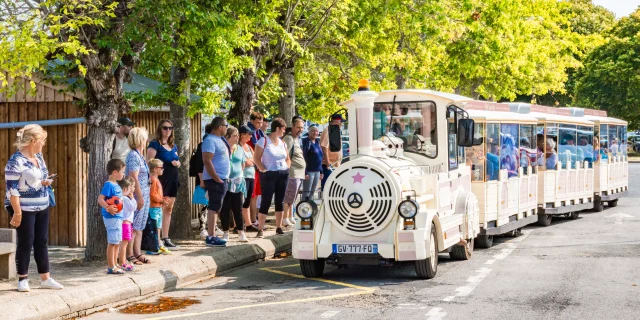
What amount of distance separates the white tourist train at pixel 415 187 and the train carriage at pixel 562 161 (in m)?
2.34

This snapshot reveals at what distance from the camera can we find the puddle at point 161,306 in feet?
34.7

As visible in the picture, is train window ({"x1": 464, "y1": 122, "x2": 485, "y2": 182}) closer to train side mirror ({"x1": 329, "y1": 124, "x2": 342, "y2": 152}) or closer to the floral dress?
train side mirror ({"x1": 329, "y1": 124, "x2": 342, "y2": 152})

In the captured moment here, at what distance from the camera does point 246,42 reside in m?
16.1

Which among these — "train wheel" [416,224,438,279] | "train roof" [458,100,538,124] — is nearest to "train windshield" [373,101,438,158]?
"train wheel" [416,224,438,279]

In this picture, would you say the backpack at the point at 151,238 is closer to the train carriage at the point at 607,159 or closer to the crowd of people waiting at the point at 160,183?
the crowd of people waiting at the point at 160,183

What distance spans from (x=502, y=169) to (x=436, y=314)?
8.58m

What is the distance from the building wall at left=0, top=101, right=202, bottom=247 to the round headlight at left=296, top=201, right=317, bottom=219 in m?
4.66

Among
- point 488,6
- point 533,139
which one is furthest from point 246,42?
point 488,6

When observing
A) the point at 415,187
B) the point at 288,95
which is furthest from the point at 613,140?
the point at 415,187

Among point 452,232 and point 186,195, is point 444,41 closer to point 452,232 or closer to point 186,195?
point 186,195

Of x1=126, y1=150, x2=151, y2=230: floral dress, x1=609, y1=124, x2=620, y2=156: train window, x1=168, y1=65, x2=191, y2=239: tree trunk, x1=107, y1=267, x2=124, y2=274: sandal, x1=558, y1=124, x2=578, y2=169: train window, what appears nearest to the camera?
x1=107, y1=267, x2=124, y2=274: sandal

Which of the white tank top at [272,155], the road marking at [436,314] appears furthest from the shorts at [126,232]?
the white tank top at [272,155]

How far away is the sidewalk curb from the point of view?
984 centimetres

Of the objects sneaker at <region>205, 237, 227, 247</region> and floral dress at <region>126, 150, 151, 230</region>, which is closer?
floral dress at <region>126, 150, 151, 230</region>
